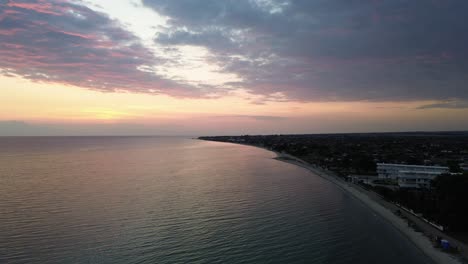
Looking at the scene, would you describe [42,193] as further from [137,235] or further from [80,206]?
[137,235]

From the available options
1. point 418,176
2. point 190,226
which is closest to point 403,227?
point 190,226

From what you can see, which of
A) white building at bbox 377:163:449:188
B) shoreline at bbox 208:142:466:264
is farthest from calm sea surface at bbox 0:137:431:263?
white building at bbox 377:163:449:188

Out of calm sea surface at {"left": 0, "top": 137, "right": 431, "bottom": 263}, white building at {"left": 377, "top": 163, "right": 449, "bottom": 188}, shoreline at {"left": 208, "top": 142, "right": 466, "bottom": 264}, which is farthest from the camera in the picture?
white building at {"left": 377, "top": 163, "right": 449, "bottom": 188}

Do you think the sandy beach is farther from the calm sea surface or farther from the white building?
the white building

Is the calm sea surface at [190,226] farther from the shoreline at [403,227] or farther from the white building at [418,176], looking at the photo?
the white building at [418,176]

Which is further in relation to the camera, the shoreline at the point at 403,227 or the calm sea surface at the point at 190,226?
the calm sea surface at the point at 190,226

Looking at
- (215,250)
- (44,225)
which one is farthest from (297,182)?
(44,225)

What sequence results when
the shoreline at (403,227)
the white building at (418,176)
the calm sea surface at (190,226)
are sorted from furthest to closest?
1. the white building at (418,176)
2. the calm sea surface at (190,226)
3. the shoreline at (403,227)

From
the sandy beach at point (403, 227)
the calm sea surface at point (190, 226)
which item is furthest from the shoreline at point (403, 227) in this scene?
the calm sea surface at point (190, 226)

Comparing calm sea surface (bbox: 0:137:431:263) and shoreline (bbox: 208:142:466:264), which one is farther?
calm sea surface (bbox: 0:137:431:263)

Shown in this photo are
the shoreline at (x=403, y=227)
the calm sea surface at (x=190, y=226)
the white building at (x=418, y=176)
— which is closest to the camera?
the shoreline at (x=403, y=227)

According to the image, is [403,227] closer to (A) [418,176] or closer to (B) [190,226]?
(B) [190,226]
